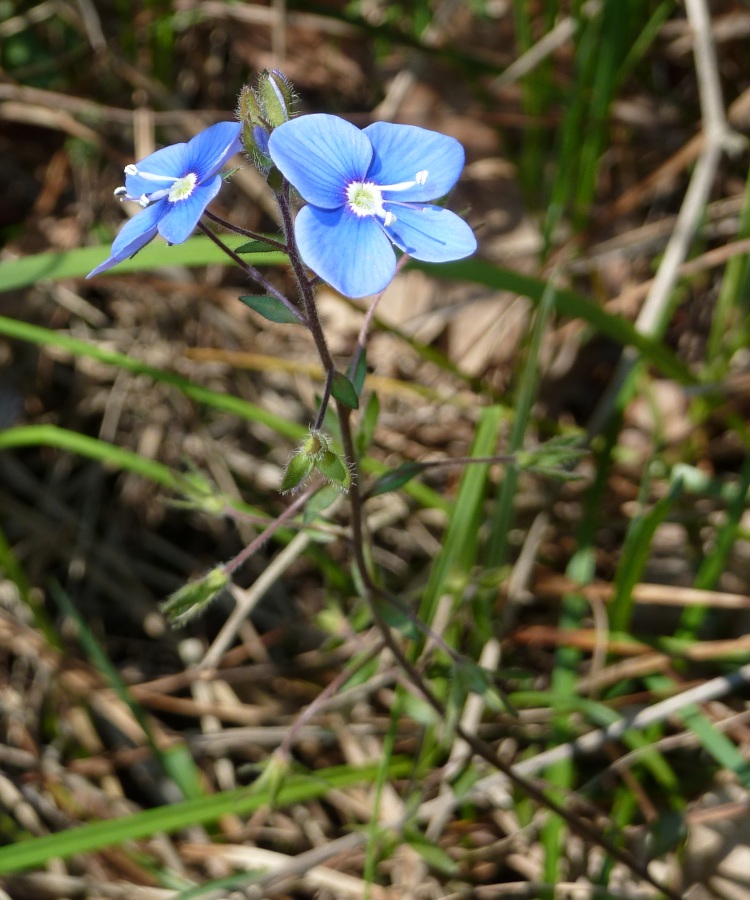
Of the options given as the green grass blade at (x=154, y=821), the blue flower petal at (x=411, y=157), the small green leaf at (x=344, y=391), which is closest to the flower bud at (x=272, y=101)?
the blue flower petal at (x=411, y=157)

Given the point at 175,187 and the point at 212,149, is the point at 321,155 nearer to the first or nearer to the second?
the point at 212,149

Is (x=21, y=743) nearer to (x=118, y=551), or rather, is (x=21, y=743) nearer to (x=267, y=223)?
(x=118, y=551)

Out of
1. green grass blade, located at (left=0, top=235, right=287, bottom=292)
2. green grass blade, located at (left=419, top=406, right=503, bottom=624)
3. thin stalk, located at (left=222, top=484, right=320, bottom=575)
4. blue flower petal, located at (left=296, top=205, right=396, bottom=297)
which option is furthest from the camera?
green grass blade, located at (left=419, top=406, right=503, bottom=624)

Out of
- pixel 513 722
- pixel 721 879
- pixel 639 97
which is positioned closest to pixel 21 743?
pixel 513 722

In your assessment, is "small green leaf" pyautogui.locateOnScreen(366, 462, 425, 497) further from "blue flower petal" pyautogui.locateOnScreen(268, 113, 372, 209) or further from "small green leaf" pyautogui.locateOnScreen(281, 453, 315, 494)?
"blue flower petal" pyautogui.locateOnScreen(268, 113, 372, 209)

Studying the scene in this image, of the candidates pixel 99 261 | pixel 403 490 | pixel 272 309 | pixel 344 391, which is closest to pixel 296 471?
pixel 344 391

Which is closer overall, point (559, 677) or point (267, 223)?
point (559, 677)

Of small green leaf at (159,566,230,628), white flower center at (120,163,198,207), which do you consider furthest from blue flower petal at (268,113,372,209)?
small green leaf at (159,566,230,628)

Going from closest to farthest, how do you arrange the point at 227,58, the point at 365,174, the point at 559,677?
1. the point at 365,174
2. the point at 559,677
3. the point at 227,58
